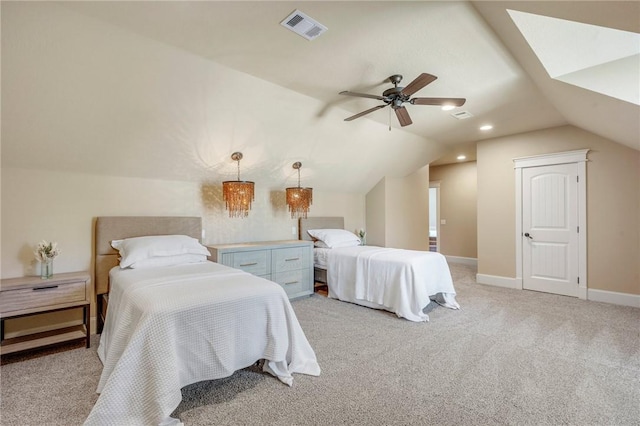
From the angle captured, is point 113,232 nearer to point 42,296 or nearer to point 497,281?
point 42,296

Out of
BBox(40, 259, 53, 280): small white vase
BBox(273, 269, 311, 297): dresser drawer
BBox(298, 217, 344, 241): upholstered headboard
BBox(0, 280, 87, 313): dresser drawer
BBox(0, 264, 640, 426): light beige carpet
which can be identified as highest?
BBox(298, 217, 344, 241): upholstered headboard

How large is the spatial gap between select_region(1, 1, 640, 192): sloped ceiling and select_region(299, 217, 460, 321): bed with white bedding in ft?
5.79

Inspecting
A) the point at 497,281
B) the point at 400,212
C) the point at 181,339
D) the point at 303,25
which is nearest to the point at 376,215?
the point at 400,212

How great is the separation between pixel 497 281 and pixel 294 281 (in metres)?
3.50

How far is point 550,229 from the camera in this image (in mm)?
4660

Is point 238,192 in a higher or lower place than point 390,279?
higher

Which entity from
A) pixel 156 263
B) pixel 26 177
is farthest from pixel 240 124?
pixel 26 177

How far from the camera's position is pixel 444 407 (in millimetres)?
1952

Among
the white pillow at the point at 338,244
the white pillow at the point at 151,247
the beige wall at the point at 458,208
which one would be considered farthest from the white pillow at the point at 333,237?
the beige wall at the point at 458,208

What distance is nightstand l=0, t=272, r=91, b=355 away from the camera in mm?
2486

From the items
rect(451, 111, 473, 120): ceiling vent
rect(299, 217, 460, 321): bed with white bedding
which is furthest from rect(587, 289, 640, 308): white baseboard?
rect(451, 111, 473, 120): ceiling vent

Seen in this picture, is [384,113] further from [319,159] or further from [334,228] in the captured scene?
[334,228]

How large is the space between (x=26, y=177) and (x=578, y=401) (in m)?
4.94

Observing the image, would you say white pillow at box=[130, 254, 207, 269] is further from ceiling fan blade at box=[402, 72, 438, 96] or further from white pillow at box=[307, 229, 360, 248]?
ceiling fan blade at box=[402, 72, 438, 96]
